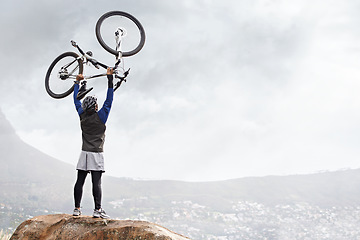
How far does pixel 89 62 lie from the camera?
7.56 m

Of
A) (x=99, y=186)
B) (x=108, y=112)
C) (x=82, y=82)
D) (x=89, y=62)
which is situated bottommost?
(x=99, y=186)

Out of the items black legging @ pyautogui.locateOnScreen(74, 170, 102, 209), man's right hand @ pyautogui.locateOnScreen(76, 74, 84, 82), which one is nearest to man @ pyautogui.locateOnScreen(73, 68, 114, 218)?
black legging @ pyautogui.locateOnScreen(74, 170, 102, 209)

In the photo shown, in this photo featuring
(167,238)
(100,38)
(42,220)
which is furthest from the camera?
(100,38)

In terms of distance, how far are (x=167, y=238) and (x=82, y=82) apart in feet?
14.0

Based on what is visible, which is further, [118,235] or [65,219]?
[65,219]

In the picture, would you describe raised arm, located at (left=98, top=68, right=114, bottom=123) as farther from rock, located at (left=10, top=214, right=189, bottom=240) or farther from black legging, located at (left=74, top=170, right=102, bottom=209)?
rock, located at (left=10, top=214, right=189, bottom=240)

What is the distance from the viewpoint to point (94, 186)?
6133mm

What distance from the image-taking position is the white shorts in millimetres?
6133

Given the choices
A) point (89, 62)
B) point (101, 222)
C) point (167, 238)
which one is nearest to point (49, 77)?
point (89, 62)

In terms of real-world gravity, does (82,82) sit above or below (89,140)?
above

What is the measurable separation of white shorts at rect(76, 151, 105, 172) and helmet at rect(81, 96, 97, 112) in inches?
35.1

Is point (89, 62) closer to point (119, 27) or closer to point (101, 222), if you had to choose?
point (119, 27)

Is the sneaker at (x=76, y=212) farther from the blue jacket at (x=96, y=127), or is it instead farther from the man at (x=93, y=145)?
the blue jacket at (x=96, y=127)

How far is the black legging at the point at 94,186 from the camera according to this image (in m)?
6.06
